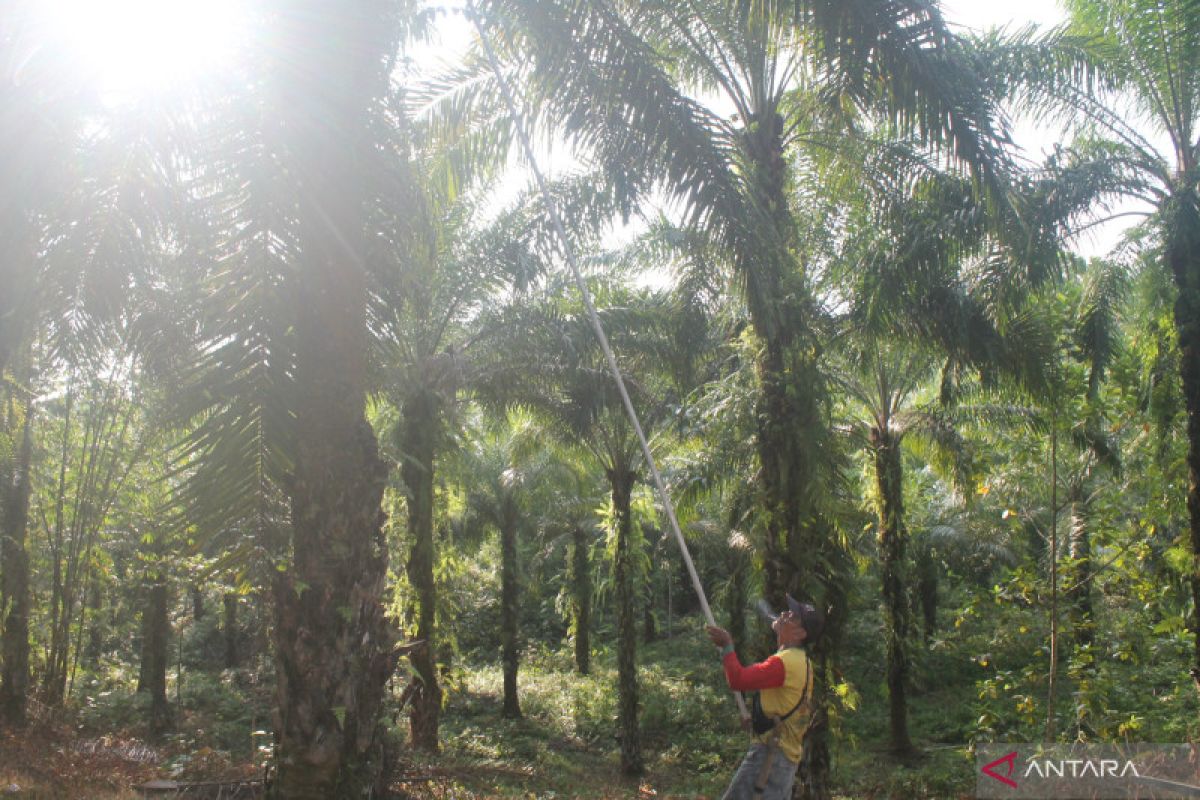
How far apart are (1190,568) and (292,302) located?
352 inches

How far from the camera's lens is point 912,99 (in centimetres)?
639

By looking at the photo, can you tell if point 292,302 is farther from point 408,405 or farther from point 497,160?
point 408,405

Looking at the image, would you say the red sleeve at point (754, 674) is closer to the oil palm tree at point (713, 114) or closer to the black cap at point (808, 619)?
the black cap at point (808, 619)

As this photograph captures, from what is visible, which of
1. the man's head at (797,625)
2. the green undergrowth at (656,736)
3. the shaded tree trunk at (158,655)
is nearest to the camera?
the man's head at (797,625)

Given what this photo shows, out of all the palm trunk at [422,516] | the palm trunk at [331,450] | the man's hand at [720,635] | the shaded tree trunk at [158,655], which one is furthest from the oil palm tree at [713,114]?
the shaded tree trunk at [158,655]

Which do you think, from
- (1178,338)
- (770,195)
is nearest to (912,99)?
(770,195)

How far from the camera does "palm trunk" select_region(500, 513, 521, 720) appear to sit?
22203mm

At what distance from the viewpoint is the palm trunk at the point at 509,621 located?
2220 centimetres

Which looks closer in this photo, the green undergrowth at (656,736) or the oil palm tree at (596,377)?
the green undergrowth at (656,736)

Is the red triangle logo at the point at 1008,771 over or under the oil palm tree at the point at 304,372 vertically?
under

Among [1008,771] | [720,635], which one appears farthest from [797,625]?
[1008,771]

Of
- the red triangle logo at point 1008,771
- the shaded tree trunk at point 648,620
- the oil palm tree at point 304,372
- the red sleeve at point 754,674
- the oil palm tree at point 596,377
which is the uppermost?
the oil palm tree at point 596,377

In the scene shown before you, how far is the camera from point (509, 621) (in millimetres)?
22609

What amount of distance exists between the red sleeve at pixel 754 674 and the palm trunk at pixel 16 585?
11.0 meters
